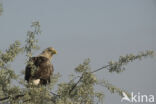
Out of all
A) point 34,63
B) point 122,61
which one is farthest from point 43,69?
point 122,61

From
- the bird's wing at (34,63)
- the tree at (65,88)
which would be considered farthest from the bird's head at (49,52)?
the tree at (65,88)

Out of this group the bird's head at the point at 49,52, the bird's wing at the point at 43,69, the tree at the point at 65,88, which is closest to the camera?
the tree at the point at 65,88

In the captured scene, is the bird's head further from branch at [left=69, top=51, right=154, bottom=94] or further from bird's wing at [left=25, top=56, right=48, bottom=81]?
branch at [left=69, top=51, right=154, bottom=94]

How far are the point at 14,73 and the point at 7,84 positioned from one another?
0.82ft

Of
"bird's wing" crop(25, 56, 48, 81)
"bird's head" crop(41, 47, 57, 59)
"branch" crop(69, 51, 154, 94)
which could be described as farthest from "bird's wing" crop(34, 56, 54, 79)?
"branch" crop(69, 51, 154, 94)

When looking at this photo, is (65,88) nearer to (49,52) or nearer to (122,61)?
(122,61)

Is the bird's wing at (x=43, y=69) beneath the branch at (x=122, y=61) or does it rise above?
above

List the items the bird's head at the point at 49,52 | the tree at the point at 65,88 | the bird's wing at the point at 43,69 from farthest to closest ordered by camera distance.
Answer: the bird's head at the point at 49,52
the bird's wing at the point at 43,69
the tree at the point at 65,88

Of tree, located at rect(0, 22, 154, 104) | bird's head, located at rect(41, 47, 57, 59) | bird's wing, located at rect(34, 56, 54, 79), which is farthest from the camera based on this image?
bird's head, located at rect(41, 47, 57, 59)

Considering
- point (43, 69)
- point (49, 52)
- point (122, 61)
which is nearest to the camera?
point (122, 61)

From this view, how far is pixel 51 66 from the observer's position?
8.63 meters

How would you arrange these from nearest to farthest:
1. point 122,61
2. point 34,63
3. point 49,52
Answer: point 122,61 < point 34,63 < point 49,52

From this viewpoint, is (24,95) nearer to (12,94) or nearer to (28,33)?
(12,94)

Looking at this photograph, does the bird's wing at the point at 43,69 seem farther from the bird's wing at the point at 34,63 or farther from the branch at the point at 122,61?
the branch at the point at 122,61
